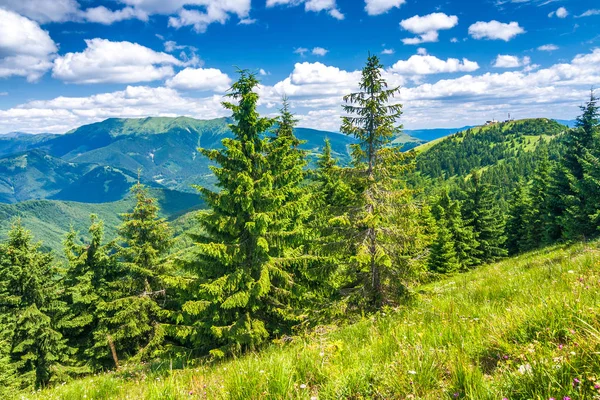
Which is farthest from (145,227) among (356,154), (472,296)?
(472,296)

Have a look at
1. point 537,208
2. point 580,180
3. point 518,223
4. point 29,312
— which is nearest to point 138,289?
point 29,312

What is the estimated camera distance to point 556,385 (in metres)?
1.95

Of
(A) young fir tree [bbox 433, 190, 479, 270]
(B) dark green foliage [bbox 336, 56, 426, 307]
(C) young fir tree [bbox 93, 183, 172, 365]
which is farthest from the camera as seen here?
(A) young fir tree [bbox 433, 190, 479, 270]

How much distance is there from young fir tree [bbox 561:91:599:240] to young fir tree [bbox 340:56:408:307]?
24.3m

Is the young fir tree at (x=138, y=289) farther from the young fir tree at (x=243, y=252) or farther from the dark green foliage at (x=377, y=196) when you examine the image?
the dark green foliage at (x=377, y=196)

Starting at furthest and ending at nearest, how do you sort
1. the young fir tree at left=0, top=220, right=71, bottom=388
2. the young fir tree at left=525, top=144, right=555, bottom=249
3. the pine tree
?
the young fir tree at left=525, top=144, right=555, bottom=249 → the pine tree → the young fir tree at left=0, top=220, right=71, bottom=388

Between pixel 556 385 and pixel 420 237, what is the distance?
11.4 m

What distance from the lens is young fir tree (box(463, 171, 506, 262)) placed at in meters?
42.3

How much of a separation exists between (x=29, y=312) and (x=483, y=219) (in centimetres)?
4882

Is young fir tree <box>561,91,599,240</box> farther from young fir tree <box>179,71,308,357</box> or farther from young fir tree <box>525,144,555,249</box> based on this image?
young fir tree <box>179,71,308,357</box>

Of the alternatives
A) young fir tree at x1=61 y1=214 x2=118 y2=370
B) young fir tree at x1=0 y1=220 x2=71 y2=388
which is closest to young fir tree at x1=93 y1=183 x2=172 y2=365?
young fir tree at x1=61 y1=214 x2=118 y2=370

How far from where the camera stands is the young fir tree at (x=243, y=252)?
13531mm

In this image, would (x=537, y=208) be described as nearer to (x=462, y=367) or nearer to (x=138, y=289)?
(x=138, y=289)

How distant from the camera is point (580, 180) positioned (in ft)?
94.7
